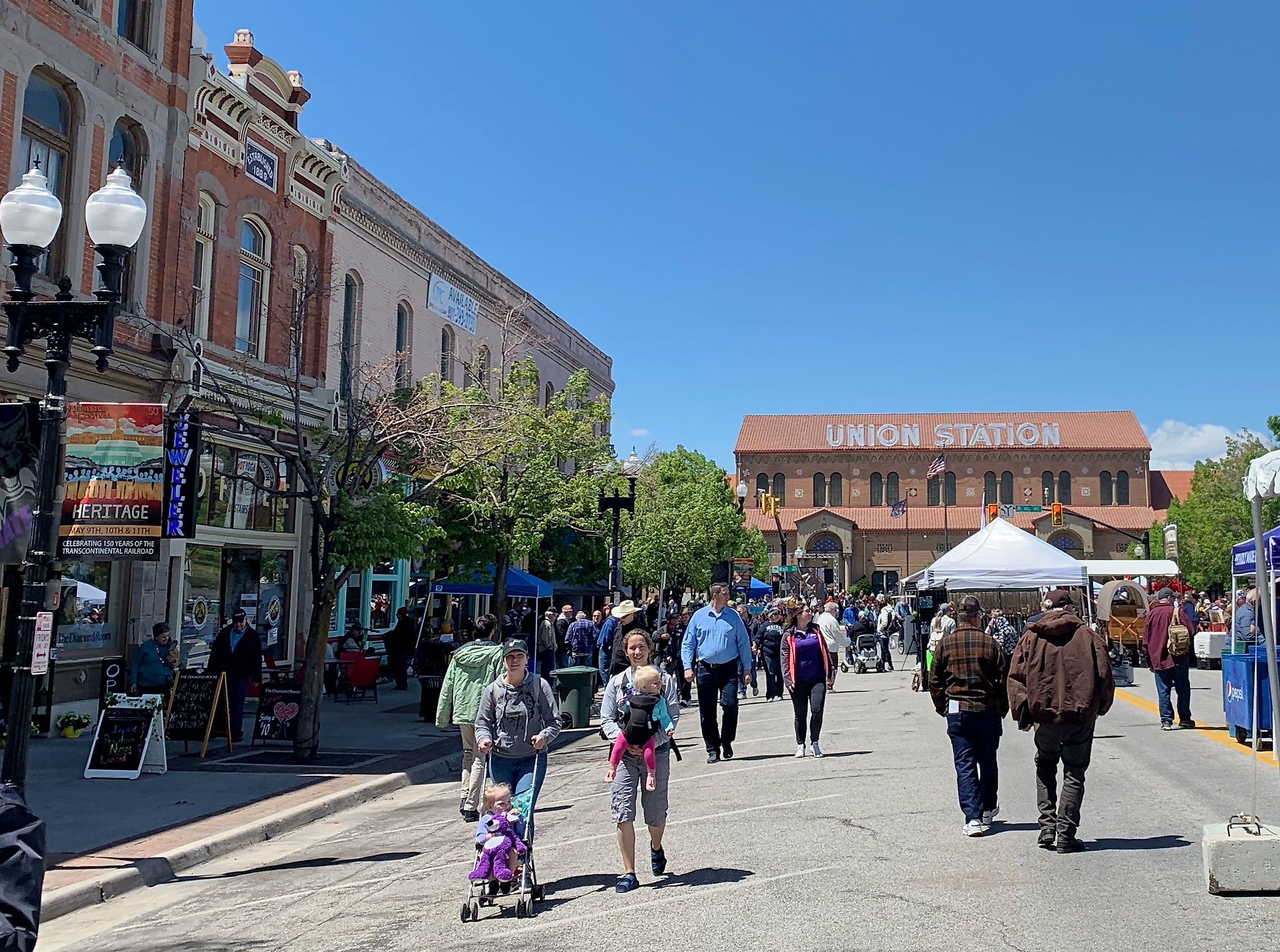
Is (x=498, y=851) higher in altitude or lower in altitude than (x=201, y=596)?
lower

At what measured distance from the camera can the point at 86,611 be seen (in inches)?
635

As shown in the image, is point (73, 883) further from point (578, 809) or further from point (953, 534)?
point (953, 534)

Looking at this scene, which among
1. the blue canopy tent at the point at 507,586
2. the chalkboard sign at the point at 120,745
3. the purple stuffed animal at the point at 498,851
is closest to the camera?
the purple stuffed animal at the point at 498,851

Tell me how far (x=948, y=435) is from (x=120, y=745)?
82972 mm

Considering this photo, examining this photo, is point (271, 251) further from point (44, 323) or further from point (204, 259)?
point (44, 323)

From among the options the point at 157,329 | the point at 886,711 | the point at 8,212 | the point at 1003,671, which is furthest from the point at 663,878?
the point at 157,329

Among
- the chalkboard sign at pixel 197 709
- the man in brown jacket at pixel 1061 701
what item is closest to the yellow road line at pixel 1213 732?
the man in brown jacket at pixel 1061 701

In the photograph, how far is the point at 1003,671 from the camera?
8.59m

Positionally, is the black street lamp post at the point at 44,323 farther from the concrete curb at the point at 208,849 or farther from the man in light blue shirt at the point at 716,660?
the man in light blue shirt at the point at 716,660

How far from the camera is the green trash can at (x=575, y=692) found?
16.7 metres

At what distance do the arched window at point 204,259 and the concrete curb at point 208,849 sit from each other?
9803 mm

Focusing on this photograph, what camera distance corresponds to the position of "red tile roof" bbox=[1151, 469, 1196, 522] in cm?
8744

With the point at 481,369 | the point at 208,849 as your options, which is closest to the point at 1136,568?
the point at 481,369

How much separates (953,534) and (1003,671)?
79.4 m
